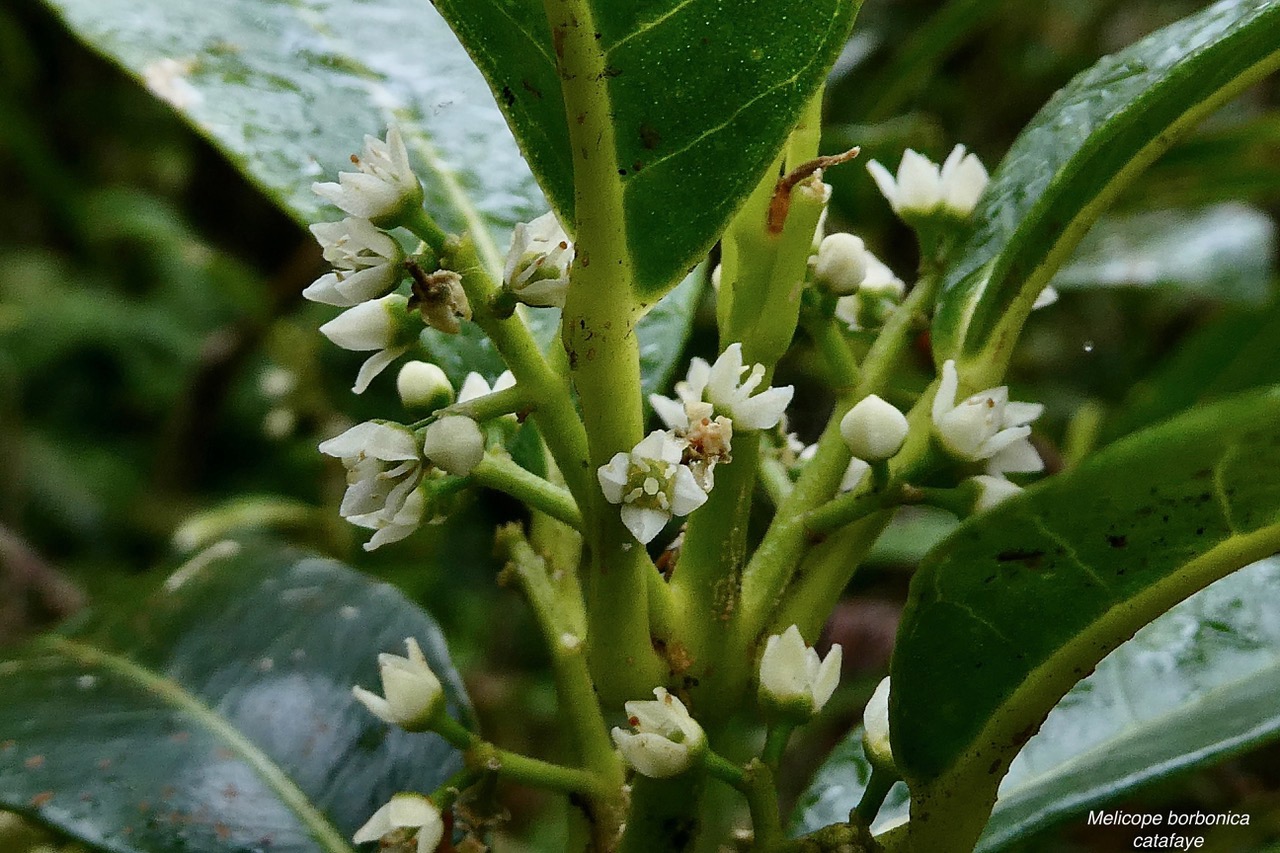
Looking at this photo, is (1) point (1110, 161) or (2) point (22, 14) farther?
(2) point (22, 14)

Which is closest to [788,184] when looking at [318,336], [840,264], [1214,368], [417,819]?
[840,264]

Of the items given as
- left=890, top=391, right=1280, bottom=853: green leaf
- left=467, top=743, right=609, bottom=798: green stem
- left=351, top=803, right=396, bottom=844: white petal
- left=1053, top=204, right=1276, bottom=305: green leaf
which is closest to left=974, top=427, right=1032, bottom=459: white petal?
left=890, top=391, right=1280, bottom=853: green leaf

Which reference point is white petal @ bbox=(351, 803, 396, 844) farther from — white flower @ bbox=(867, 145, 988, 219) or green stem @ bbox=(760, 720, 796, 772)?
white flower @ bbox=(867, 145, 988, 219)

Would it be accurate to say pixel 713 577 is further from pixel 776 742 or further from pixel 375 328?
pixel 375 328

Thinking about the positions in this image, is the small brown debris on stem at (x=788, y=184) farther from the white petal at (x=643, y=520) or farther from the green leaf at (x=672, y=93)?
the white petal at (x=643, y=520)

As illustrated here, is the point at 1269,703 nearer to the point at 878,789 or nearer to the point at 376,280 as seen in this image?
the point at 878,789

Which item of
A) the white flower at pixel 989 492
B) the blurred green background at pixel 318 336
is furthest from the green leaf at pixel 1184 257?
the white flower at pixel 989 492

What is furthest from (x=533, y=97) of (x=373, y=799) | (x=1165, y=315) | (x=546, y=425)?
(x=1165, y=315)
